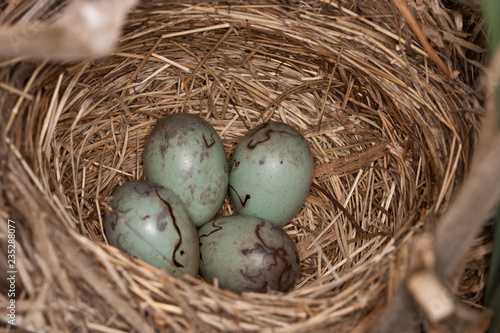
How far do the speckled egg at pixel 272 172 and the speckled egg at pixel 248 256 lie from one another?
3.0 inches

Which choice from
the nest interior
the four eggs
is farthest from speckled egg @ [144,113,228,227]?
the nest interior

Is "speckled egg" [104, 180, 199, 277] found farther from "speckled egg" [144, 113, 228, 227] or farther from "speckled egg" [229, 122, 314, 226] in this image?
"speckled egg" [229, 122, 314, 226]

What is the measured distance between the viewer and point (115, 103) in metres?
1.35

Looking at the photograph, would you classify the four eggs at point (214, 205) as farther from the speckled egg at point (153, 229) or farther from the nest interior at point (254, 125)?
the nest interior at point (254, 125)

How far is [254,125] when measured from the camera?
1495 millimetres

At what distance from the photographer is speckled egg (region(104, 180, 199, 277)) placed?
43.4 inches

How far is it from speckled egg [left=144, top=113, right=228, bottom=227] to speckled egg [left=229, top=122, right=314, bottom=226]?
7 cm

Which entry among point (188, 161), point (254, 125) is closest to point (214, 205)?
point (188, 161)

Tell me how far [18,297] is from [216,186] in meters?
0.59

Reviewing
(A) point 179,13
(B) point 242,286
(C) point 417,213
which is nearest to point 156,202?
(B) point 242,286

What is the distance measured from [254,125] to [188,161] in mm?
338

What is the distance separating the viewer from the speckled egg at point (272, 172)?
127 centimetres

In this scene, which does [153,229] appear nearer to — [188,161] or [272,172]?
[188,161]

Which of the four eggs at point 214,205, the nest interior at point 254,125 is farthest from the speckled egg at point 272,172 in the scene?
the nest interior at point 254,125
